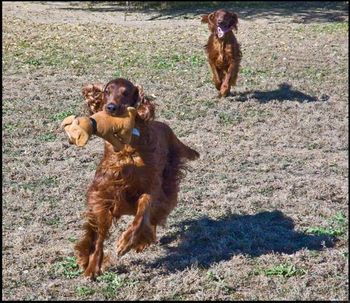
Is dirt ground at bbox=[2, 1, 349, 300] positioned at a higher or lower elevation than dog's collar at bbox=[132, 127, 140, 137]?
lower

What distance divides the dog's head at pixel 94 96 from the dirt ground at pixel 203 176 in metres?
1.05

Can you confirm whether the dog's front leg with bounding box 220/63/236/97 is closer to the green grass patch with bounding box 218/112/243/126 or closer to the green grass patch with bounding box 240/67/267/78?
the green grass patch with bounding box 218/112/243/126

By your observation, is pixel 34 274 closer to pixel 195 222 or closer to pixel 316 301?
pixel 195 222

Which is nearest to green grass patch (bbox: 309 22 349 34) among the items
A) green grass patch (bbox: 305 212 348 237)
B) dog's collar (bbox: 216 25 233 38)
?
dog's collar (bbox: 216 25 233 38)

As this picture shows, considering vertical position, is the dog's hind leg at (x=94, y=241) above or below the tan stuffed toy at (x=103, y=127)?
below

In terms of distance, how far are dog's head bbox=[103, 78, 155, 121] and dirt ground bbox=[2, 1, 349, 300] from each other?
3.45ft

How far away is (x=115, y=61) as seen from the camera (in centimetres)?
1266

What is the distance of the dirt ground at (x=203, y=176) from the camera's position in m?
4.27

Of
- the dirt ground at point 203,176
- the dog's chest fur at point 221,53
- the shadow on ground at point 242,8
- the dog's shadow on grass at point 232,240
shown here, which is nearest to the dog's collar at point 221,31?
the dog's chest fur at point 221,53

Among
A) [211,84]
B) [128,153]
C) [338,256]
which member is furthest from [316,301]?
[211,84]

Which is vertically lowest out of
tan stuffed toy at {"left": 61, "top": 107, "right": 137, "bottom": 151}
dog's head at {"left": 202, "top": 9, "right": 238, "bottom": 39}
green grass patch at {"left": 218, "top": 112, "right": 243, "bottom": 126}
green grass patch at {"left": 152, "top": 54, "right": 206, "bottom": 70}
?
green grass patch at {"left": 152, "top": 54, "right": 206, "bottom": 70}

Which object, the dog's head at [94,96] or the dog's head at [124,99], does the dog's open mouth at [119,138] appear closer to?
the dog's head at [124,99]

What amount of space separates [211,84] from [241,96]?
0.92 metres

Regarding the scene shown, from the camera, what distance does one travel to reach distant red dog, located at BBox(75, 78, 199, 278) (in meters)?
4.18
